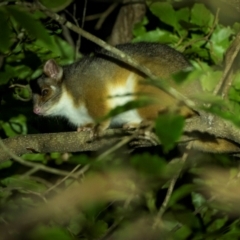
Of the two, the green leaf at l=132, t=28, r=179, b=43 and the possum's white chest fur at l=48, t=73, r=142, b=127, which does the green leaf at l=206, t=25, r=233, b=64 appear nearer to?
the green leaf at l=132, t=28, r=179, b=43

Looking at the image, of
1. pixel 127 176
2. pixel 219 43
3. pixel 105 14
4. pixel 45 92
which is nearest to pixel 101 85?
pixel 45 92

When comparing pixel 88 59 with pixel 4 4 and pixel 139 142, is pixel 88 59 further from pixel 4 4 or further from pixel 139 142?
pixel 4 4

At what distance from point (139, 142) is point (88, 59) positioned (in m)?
1.39

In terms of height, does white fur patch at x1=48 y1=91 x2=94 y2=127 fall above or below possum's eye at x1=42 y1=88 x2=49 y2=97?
below

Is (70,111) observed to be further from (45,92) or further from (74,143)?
(74,143)

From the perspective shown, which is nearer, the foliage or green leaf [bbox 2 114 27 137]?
the foliage

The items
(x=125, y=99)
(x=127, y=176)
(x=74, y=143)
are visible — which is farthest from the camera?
(x=125, y=99)

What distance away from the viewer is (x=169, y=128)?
158 centimetres

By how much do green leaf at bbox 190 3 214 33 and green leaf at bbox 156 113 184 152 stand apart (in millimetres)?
2929

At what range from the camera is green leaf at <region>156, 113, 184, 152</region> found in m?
1.56

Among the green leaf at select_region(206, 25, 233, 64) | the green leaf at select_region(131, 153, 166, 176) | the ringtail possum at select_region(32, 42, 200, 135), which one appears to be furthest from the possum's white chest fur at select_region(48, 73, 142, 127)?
the green leaf at select_region(131, 153, 166, 176)

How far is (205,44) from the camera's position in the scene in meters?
4.67

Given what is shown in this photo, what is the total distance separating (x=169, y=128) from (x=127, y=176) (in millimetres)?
750

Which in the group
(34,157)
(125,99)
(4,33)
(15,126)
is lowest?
(34,157)
